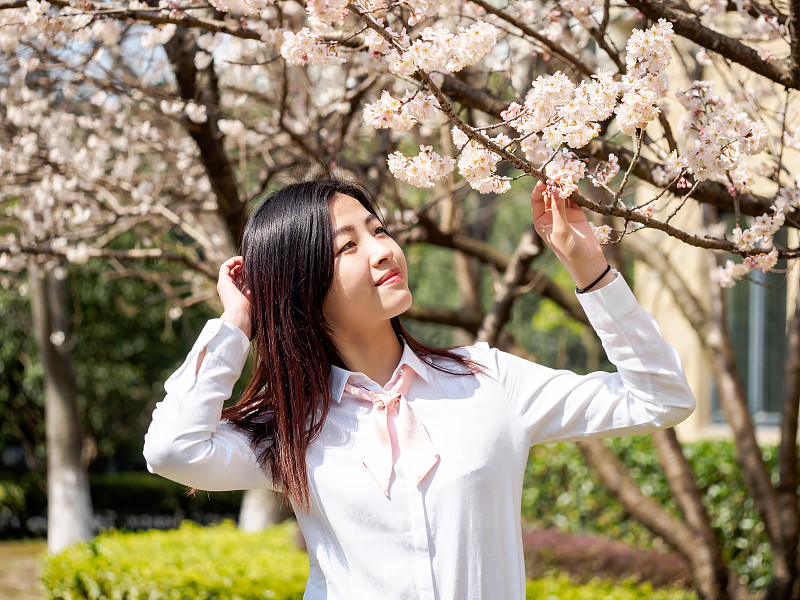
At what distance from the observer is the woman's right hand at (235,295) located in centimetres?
165

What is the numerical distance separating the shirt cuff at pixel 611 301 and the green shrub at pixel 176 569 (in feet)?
9.40

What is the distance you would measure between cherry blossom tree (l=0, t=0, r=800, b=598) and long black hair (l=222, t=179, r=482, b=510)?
0.23 m

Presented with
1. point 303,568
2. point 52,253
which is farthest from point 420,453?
point 303,568

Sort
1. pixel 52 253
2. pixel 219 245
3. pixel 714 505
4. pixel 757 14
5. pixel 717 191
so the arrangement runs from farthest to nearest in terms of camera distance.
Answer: pixel 714 505
pixel 219 245
pixel 52 253
pixel 757 14
pixel 717 191

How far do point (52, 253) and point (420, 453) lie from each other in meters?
2.46

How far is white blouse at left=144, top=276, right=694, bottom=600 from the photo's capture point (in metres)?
1.50

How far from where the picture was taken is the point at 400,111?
4.82 ft

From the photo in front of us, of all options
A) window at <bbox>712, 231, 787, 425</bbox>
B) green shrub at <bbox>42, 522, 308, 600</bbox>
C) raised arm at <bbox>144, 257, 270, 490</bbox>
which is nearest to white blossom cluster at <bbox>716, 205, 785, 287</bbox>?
raised arm at <bbox>144, 257, 270, 490</bbox>

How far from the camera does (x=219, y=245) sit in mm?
4414

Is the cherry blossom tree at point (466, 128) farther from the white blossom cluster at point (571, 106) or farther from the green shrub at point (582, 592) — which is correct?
the green shrub at point (582, 592)

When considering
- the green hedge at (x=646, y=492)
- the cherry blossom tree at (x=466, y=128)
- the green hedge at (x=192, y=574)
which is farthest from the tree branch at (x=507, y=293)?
the green hedge at (x=646, y=492)

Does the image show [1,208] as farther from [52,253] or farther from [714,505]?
[714,505]

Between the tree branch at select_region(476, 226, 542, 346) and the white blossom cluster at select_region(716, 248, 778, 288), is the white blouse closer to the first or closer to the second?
the white blossom cluster at select_region(716, 248, 778, 288)

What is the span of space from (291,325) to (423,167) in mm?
412
